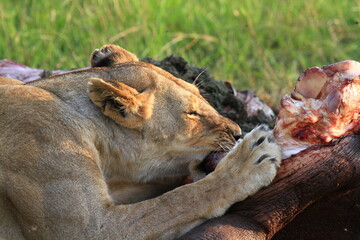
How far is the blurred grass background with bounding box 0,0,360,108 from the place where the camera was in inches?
234

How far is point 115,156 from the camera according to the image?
3.25 m

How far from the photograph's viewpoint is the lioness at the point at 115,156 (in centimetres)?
293

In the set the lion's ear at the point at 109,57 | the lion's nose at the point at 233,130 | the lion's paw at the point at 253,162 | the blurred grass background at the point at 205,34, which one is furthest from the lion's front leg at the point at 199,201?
the blurred grass background at the point at 205,34

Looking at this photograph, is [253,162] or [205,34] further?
[205,34]

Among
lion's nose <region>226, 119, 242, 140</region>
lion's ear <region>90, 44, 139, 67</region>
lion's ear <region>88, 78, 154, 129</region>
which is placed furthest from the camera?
lion's ear <region>90, 44, 139, 67</region>

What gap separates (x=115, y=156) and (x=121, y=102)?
0.87 feet

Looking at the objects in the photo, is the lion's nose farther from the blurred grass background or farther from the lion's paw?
the blurred grass background

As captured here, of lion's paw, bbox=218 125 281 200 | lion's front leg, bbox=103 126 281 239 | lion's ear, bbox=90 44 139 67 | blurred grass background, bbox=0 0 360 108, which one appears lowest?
blurred grass background, bbox=0 0 360 108

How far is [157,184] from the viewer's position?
3463mm

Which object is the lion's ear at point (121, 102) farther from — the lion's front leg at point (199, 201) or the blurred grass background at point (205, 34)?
the blurred grass background at point (205, 34)

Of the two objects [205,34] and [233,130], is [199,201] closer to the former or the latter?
[233,130]

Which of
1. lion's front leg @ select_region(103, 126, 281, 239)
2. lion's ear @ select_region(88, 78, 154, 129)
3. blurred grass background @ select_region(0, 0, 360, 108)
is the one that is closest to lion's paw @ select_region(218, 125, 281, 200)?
lion's front leg @ select_region(103, 126, 281, 239)

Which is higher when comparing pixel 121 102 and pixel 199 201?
pixel 121 102

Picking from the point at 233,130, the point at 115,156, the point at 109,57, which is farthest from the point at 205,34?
the point at 115,156
